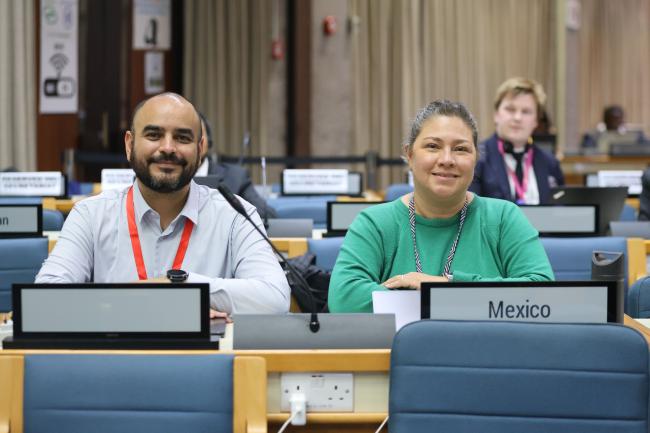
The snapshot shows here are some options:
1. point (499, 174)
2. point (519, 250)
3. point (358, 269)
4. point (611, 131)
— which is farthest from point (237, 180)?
point (611, 131)

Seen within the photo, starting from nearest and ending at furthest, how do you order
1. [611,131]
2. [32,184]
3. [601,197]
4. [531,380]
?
[531,380], [601,197], [32,184], [611,131]

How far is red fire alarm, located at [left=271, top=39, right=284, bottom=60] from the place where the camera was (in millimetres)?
11328

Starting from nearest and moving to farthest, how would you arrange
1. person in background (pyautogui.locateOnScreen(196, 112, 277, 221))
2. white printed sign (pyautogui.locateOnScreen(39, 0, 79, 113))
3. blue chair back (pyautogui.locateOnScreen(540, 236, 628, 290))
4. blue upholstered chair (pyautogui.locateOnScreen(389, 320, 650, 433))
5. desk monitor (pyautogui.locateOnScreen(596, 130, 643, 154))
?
blue upholstered chair (pyautogui.locateOnScreen(389, 320, 650, 433)) < blue chair back (pyautogui.locateOnScreen(540, 236, 628, 290)) < person in background (pyautogui.locateOnScreen(196, 112, 277, 221)) < white printed sign (pyautogui.locateOnScreen(39, 0, 79, 113)) < desk monitor (pyautogui.locateOnScreen(596, 130, 643, 154))

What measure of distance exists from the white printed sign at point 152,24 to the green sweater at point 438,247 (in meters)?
8.73

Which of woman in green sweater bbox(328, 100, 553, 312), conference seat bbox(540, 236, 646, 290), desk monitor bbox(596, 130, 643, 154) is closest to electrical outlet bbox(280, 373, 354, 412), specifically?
woman in green sweater bbox(328, 100, 553, 312)

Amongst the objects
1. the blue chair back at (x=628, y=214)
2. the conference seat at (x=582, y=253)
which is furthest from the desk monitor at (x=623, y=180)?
the conference seat at (x=582, y=253)

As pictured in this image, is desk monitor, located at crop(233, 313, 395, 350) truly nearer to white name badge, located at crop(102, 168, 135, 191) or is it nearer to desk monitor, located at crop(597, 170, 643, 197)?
white name badge, located at crop(102, 168, 135, 191)

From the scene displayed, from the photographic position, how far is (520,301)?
230cm

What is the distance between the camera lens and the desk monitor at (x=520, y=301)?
2281 millimetres

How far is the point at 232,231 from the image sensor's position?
2957 millimetres

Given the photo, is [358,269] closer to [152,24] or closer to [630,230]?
[630,230]

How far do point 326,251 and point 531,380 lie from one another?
1882 millimetres

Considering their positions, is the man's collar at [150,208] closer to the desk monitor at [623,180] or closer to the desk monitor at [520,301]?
the desk monitor at [520,301]

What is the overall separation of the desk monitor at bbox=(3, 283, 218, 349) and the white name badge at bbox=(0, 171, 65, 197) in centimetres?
422
